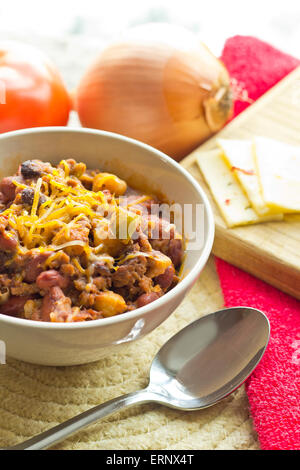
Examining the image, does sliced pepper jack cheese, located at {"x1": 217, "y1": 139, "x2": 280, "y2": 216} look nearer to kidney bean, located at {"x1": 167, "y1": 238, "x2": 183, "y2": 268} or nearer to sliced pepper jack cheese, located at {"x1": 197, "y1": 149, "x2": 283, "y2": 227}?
sliced pepper jack cheese, located at {"x1": 197, "y1": 149, "x2": 283, "y2": 227}

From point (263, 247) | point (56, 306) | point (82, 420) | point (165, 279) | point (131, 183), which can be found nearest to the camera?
point (56, 306)

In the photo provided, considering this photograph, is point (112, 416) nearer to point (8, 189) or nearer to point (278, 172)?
point (8, 189)

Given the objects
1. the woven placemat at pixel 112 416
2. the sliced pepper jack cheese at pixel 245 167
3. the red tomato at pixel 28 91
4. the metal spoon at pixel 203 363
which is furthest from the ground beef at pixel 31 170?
the sliced pepper jack cheese at pixel 245 167

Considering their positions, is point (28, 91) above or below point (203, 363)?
above

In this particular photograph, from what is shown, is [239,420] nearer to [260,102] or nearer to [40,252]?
[40,252]

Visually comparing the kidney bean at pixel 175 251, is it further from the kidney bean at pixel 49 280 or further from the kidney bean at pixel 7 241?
the kidney bean at pixel 7 241

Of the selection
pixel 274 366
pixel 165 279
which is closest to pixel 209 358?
pixel 274 366

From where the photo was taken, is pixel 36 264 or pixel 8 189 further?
pixel 8 189
